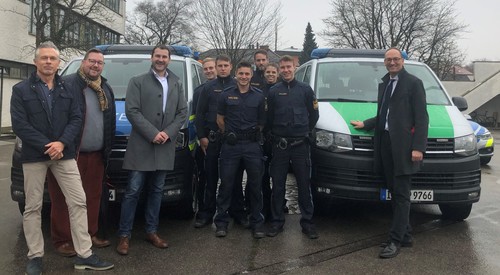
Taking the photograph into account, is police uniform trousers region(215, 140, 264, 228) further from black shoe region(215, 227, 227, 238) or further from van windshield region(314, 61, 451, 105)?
van windshield region(314, 61, 451, 105)

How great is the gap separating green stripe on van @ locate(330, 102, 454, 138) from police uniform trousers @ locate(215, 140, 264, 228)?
44.2 inches

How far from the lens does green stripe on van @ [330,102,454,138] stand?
191 inches

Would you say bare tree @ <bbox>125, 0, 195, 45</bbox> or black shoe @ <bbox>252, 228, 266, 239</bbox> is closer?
black shoe @ <bbox>252, 228, 266, 239</bbox>

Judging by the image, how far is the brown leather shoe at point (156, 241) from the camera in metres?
4.62

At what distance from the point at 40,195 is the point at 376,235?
3.65 m

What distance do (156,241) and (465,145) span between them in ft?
11.6

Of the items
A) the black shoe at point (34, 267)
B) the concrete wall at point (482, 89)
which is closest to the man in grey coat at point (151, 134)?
the black shoe at point (34, 267)

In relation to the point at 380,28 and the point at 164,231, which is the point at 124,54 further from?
the point at 380,28

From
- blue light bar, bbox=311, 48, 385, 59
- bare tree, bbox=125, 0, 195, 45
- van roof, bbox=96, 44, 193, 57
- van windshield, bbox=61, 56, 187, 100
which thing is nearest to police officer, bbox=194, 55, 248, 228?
van windshield, bbox=61, 56, 187, 100

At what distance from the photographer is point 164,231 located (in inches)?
205

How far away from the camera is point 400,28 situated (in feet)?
114

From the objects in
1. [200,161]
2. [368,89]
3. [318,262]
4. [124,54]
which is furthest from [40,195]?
[368,89]

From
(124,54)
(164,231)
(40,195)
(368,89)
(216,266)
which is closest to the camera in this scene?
(40,195)

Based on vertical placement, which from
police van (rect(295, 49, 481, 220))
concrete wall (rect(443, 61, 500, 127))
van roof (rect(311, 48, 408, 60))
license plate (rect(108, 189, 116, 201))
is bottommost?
license plate (rect(108, 189, 116, 201))
